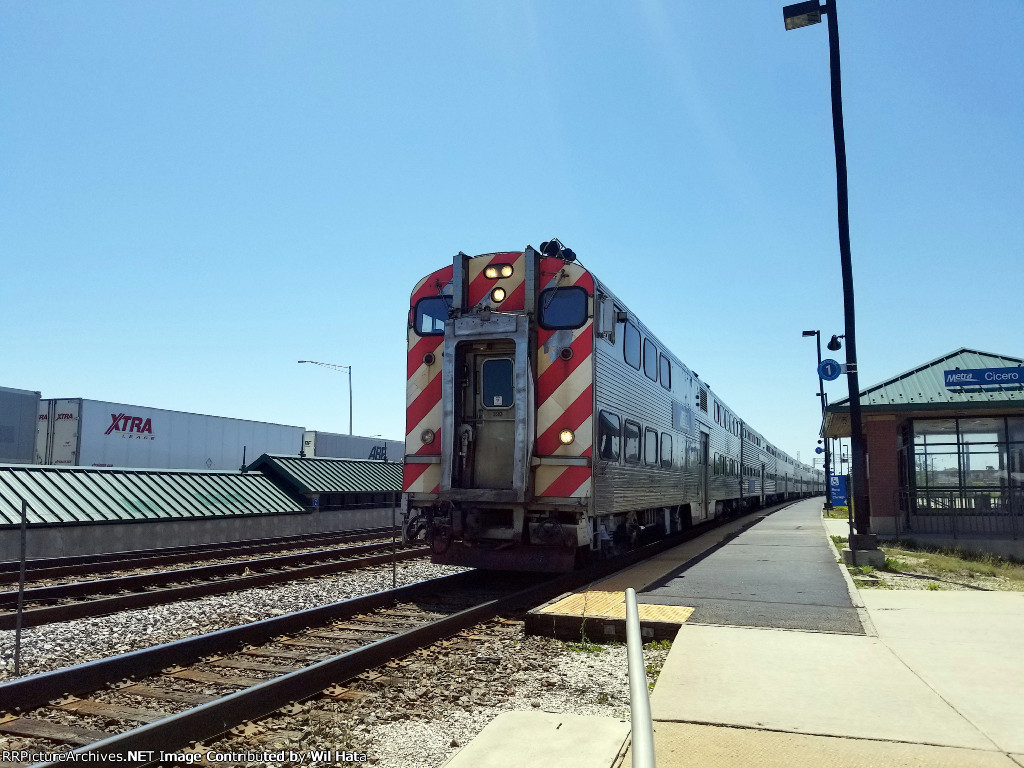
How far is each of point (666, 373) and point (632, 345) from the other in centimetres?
321

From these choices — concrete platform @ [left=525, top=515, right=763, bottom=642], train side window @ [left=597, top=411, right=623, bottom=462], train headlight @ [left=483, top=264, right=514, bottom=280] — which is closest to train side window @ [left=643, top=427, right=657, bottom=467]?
train side window @ [left=597, top=411, right=623, bottom=462]

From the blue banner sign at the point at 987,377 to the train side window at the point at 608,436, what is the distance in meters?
9.34

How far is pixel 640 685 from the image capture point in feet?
7.47

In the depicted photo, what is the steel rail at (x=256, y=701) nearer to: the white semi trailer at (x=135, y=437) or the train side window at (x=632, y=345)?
the train side window at (x=632, y=345)

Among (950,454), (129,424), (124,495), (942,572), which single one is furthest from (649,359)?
(129,424)

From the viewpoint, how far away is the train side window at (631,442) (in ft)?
37.3

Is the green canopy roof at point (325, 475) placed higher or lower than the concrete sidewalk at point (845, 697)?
higher

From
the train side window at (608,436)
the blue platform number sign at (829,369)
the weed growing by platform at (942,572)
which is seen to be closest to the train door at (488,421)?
the train side window at (608,436)

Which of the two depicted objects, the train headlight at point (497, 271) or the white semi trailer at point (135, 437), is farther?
the white semi trailer at point (135, 437)

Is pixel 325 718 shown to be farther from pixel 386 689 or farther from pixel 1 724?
pixel 1 724

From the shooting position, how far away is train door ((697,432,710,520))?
1899 centimetres

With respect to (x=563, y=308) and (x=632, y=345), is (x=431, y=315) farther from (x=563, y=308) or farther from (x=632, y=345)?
(x=632, y=345)

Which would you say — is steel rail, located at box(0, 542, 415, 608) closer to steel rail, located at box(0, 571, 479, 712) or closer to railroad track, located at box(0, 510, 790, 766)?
steel rail, located at box(0, 571, 479, 712)

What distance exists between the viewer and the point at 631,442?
11727mm
